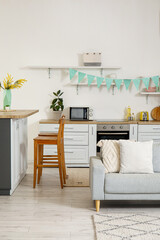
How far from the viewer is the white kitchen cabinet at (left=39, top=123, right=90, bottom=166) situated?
5.87m

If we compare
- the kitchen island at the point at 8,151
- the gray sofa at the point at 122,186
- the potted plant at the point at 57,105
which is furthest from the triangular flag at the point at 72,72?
the gray sofa at the point at 122,186

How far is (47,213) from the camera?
11.7 ft

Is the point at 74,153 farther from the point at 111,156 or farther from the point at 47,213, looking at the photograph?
the point at 47,213

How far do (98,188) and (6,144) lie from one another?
1226mm

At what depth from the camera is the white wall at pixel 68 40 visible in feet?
20.3

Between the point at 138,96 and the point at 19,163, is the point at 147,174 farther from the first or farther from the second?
the point at 138,96

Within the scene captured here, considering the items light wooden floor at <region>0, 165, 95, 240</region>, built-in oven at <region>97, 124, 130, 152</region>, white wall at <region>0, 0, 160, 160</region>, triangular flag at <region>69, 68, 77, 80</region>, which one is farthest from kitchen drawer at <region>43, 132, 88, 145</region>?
light wooden floor at <region>0, 165, 95, 240</region>

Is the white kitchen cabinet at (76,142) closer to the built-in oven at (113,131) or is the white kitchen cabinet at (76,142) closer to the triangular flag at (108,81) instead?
the built-in oven at (113,131)

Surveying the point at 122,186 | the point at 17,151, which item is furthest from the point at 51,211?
the point at 17,151

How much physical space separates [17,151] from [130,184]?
64.3 inches

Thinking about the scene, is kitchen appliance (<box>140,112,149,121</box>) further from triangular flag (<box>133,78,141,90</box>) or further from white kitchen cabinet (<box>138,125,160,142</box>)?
triangular flag (<box>133,78,141,90</box>)

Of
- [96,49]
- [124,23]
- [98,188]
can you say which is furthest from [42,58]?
[98,188]

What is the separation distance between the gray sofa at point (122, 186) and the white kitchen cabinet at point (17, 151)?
1.12 meters

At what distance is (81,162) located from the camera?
19.4ft
